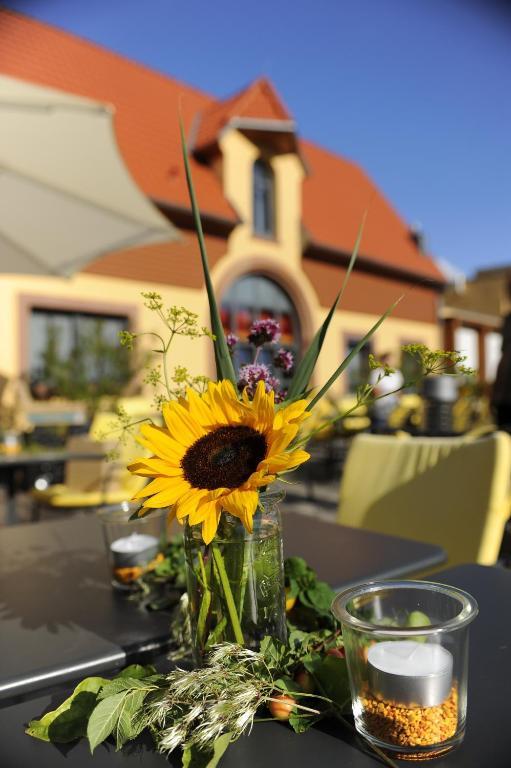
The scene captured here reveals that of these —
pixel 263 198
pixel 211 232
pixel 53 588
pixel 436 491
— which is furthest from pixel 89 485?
pixel 263 198

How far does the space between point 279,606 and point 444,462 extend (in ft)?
3.74

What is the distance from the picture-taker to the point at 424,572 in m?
1.21

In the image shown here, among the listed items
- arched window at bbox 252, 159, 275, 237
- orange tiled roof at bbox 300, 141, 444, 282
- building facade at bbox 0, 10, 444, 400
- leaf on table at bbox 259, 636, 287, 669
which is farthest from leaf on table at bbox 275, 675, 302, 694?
orange tiled roof at bbox 300, 141, 444, 282

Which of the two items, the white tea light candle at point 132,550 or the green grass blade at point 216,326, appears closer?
the green grass blade at point 216,326

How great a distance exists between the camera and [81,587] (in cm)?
107

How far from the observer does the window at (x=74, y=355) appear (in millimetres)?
8398

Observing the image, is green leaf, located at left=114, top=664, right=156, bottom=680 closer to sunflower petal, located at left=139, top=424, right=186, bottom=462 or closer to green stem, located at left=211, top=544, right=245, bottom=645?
green stem, located at left=211, top=544, right=245, bottom=645

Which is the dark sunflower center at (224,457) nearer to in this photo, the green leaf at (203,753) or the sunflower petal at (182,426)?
the sunflower petal at (182,426)

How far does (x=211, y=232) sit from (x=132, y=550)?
10.1 m

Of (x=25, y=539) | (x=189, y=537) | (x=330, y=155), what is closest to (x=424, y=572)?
(x=189, y=537)

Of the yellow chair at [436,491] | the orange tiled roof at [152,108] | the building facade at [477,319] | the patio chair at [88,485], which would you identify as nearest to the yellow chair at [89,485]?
the patio chair at [88,485]

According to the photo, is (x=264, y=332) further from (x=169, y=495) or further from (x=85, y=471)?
(x=85, y=471)

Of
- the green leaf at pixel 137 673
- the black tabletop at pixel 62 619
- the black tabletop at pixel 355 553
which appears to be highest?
the green leaf at pixel 137 673

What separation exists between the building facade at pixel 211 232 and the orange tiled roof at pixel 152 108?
3 cm
